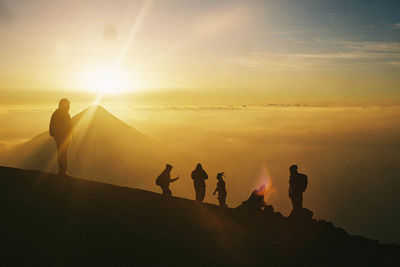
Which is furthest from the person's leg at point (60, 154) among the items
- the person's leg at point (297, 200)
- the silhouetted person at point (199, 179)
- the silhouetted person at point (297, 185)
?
the person's leg at point (297, 200)

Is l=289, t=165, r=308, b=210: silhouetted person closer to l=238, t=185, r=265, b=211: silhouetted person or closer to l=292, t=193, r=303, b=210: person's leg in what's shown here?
l=292, t=193, r=303, b=210: person's leg

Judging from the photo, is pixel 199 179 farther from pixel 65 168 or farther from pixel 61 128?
pixel 61 128

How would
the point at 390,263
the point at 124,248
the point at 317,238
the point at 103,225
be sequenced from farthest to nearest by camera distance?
the point at 317,238 → the point at 390,263 → the point at 103,225 → the point at 124,248

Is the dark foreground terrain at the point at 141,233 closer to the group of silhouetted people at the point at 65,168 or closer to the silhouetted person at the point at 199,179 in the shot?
the group of silhouetted people at the point at 65,168

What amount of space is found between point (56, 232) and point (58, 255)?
3.35 ft

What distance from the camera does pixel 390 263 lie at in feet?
34.4

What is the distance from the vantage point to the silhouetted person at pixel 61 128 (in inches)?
514

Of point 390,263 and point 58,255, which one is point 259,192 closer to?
point 390,263

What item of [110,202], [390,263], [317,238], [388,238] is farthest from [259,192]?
[388,238]

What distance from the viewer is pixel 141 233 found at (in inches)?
328

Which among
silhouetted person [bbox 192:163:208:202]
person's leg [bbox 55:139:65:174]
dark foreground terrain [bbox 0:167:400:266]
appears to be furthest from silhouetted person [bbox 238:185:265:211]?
person's leg [bbox 55:139:65:174]

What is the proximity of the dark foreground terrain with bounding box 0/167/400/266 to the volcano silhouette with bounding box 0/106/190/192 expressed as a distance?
8462 centimetres

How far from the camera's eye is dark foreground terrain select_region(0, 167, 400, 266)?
6.90 m

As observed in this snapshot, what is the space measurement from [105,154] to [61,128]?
360 ft
